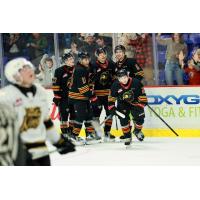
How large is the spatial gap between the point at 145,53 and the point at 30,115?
147cm

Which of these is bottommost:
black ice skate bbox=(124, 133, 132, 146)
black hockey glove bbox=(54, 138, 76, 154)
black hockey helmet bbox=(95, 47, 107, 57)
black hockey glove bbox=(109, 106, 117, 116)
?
black ice skate bbox=(124, 133, 132, 146)

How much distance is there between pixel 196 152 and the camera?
15.6 ft

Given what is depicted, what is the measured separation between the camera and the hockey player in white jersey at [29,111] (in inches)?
153

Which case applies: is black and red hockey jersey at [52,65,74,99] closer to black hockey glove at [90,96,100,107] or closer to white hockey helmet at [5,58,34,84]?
black hockey glove at [90,96,100,107]

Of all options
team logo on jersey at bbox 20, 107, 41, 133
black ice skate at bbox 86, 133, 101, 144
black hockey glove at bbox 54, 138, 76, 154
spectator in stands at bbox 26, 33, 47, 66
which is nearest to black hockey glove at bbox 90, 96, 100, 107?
black ice skate at bbox 86, 133, 101, 144

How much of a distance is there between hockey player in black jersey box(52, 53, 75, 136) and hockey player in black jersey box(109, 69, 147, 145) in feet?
1.12

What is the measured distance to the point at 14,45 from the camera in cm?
476

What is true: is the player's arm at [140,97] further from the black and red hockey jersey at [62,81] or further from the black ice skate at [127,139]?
the black and red hockey jersey at [62,81]

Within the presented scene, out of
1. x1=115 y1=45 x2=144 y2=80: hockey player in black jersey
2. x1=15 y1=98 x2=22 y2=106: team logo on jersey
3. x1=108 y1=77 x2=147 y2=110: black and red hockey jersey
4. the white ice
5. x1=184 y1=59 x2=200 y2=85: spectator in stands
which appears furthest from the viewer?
x1=184 y1=59 x2=200 y2=85: spectator in stands

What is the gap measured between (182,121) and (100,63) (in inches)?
34.2

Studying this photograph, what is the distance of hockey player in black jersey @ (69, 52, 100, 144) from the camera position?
16.3ft

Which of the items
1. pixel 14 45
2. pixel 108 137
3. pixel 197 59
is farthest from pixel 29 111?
pixel 197 59
